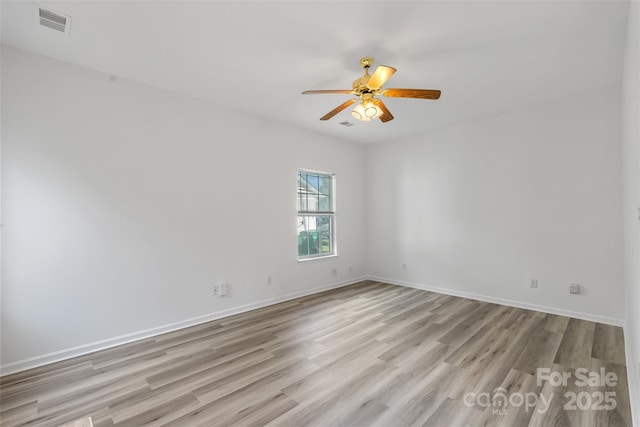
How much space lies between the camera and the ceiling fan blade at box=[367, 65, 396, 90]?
2.25 meters

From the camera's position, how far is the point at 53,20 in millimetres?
2176

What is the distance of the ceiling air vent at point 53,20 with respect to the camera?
2098 mm

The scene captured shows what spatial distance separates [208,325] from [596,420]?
3.46m

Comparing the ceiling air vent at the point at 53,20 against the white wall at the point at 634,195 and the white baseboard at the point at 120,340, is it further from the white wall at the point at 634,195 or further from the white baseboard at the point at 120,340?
the white wall at the point at 634,195

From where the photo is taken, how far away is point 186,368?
2.47 metres

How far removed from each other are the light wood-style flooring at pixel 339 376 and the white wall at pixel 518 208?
58cm

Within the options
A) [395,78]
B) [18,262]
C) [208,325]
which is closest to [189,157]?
[18,262]

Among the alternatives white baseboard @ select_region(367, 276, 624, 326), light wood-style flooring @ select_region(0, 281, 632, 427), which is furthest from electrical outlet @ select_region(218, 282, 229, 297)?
white baseboard @ select_region(367, 276, 624, 326)

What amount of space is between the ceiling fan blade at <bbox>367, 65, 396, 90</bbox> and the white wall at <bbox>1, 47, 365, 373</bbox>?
84.1 inches

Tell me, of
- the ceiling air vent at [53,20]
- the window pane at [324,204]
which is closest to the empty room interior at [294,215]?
the ceiling air vent at [53,20]

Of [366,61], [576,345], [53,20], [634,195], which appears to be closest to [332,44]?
[366,61]

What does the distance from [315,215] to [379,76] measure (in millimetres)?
2978

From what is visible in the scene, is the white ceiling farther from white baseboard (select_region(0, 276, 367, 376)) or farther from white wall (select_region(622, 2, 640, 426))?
white baseboard (select_region(0, 276, 367, 376))

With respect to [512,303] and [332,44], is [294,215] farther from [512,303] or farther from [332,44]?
[512,303]
